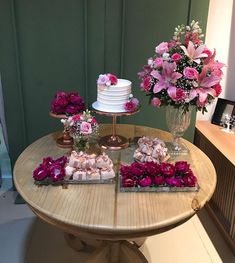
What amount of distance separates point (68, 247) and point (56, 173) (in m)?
0.75

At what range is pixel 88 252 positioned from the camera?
1776mm

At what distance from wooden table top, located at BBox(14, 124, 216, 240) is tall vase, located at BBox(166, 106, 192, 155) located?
21 cm

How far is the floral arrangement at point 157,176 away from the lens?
1255 millimetres

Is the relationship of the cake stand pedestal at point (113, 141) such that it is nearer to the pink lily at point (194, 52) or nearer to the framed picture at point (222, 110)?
the pink lily at point (194, 52)

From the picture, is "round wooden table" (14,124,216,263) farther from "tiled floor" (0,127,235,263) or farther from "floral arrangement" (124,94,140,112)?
"tiled floor" (0,127,235,263)

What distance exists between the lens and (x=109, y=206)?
3.79ft

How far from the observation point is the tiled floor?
1743mm

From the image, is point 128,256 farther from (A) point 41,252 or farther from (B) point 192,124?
(B) point 192,124

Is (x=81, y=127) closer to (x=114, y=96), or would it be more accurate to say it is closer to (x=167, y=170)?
(x=114, y=96)

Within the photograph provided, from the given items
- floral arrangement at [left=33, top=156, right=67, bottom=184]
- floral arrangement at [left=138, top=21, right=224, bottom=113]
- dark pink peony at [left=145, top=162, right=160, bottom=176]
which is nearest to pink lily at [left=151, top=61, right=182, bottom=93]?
floral arrangement at [left=138, top=21, right=224, bottom=113]

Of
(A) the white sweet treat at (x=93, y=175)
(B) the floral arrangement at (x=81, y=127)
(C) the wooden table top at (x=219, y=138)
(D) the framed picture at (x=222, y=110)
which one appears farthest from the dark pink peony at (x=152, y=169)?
(D) the framed picture at (x=222, y=110)

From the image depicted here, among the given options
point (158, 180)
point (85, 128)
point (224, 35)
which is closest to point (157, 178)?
point (158, 180)

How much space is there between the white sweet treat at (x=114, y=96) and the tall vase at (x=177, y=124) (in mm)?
242

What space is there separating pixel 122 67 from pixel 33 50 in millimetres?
625
